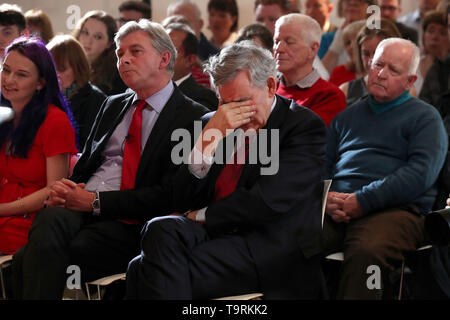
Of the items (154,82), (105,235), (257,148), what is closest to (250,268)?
(257,148)

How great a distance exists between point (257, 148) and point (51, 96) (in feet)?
3.44

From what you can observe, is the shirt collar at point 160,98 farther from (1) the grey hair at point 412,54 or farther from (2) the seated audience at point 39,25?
(2) the seated audience at point 39,25

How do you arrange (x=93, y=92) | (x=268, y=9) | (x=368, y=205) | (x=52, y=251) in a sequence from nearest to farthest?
(x=52, y=251), (x=368, y=205), (x=93, y=92), (x=268, y=9)

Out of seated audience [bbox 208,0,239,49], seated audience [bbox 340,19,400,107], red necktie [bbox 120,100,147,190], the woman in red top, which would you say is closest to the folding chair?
the woman in red top

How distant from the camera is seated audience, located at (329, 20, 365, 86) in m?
4.34

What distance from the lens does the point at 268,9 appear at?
5.16 m

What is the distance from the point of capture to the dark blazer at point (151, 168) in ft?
8.84

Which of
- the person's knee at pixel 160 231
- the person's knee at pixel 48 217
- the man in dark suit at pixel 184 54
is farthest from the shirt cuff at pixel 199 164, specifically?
the man in dark suit at pixel 184 54

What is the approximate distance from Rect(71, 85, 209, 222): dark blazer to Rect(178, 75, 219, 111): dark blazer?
73 centimetres

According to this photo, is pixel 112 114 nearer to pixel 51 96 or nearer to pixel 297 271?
pixel 51 96

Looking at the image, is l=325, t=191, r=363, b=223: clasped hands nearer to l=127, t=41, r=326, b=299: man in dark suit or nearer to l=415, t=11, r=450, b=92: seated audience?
l=127, t=41, r=326, b=299: man in dark suit

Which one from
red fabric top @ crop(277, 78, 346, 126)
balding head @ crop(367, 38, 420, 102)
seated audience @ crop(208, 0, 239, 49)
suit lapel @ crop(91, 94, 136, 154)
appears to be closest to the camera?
suit lapel @ crop(91, 94, 136, 154)

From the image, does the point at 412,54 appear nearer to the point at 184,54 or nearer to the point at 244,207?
→ the point at 244,207

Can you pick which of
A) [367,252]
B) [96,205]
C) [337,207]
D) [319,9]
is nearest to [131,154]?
[96,205]
